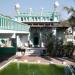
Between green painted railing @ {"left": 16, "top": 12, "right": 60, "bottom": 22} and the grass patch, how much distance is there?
2741 cm

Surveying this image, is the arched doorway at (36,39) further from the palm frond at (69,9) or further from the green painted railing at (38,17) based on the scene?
the palm frond at (69,9)

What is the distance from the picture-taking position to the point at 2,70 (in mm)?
27797

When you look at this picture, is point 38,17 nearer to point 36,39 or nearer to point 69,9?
point 36,39

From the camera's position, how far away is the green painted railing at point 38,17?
195ft

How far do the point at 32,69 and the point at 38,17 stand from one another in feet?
104

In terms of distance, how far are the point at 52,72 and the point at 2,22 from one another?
9.49 meters

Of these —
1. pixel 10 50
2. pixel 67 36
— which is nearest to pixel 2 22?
pixel 10 50

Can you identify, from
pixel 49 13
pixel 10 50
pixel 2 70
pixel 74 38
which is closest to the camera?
pixel 2 70

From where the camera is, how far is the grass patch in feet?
90.7

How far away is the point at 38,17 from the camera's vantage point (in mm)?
60188

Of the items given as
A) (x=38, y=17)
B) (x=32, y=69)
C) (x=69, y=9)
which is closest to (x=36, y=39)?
(x=38, y=17)

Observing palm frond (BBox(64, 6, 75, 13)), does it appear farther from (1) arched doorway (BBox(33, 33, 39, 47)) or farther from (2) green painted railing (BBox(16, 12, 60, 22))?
(2) green painted railing (BBox(16, 12, 60, 22))

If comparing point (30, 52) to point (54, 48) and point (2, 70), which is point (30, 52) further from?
point (2, 70)

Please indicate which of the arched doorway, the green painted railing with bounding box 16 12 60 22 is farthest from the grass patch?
the green painted railing with bounding box 16 12 60 22
